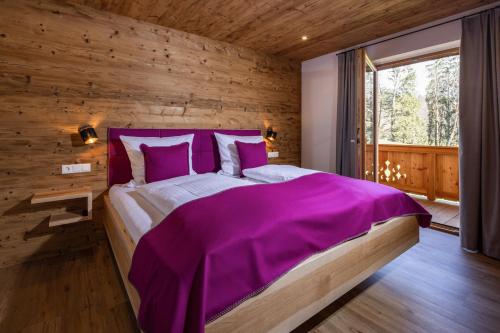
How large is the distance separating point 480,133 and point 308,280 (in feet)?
8.01

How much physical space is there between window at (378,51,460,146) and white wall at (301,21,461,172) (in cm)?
89

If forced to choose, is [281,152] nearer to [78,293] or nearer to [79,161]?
[79,161]

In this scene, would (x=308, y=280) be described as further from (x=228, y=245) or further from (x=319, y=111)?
(x=319, y=111)

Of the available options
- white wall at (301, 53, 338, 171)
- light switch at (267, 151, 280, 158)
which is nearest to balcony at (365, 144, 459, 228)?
white wall at (301, 53, 338, 171)

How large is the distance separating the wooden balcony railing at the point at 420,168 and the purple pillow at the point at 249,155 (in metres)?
1.60

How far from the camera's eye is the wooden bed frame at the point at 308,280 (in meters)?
1.26

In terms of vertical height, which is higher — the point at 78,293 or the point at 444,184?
the point at 444,184

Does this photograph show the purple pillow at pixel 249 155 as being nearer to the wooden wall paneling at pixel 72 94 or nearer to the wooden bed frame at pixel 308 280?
the wooden wall paneling at pixel 72 94

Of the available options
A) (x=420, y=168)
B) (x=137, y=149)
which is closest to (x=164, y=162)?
(x=137, y=149)

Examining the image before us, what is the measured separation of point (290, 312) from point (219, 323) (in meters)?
0.44

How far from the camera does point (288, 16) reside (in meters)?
2.81

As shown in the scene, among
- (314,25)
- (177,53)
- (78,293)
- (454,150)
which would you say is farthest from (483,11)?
(78,293)

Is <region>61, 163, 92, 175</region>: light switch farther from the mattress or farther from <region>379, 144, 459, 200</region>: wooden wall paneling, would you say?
<region>379, 144, 459, 200</region>: wooden wall paneling

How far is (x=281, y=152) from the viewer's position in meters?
4.40
